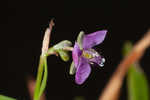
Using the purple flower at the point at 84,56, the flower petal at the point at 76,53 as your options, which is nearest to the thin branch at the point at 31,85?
the purple flower at the point at 84,56

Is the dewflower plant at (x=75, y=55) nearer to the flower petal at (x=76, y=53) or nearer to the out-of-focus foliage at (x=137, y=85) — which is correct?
the flower petal at (x=76, y=53)

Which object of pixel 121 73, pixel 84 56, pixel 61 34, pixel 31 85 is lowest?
pixel 31 85

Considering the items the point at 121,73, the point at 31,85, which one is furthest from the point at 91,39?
the point at 31,85

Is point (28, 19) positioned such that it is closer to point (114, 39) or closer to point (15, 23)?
point (15, 23)

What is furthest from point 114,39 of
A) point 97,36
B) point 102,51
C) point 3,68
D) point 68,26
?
point 97,36

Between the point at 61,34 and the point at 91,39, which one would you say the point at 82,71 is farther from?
the point at 61,34

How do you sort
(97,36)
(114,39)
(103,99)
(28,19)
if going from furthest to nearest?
(114,39) → (28,19) → (103,99) → (97,36)

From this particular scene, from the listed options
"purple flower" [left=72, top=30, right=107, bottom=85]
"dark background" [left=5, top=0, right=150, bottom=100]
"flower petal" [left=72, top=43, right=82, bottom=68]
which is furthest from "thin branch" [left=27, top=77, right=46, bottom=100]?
"flower petal" [left=72, top=43, right=82, bottom=68]
